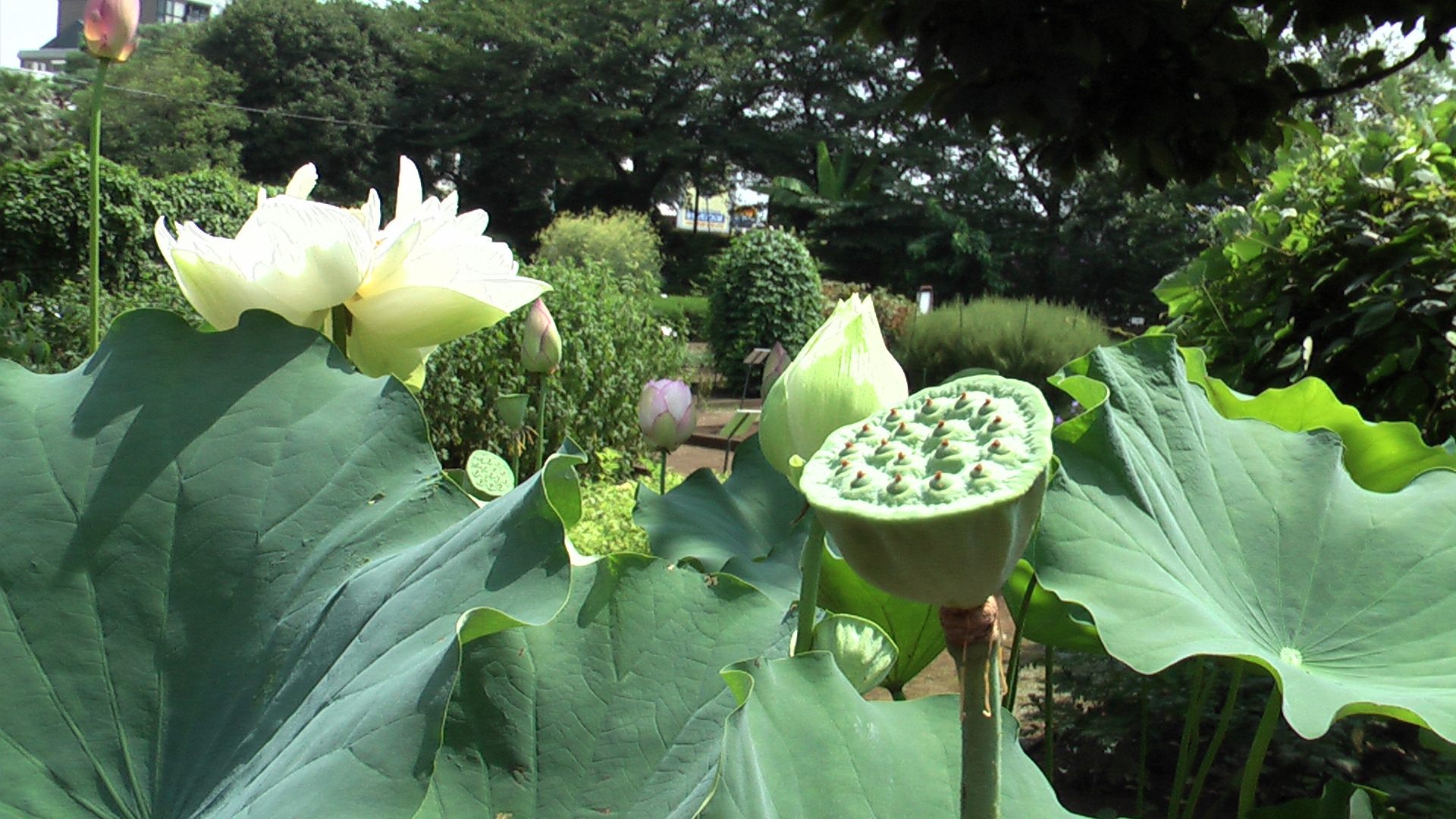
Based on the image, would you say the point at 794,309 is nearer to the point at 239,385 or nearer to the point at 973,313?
the point at 973,313

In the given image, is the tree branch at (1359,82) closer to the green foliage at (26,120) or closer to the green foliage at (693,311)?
the green foliage at (693,311)

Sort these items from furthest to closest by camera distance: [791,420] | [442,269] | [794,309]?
[794,309] < [442,269] < [791,420]

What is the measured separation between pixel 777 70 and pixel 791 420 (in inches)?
980

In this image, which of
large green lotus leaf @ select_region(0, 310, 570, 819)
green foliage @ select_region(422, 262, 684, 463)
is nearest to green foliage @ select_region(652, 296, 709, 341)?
green foliage @ select_region(422, 262, 684, 463)

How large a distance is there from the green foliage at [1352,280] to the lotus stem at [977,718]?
216 centimetres

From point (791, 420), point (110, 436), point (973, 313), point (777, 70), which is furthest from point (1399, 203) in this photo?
point (777, 70)

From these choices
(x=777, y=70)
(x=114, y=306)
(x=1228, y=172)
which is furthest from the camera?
(x=777, y=70)

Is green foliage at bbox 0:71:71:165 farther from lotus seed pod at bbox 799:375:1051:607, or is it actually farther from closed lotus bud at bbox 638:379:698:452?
lotus seed pod at bbox 799:375:1051:607

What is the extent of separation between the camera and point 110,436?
21.6 inches

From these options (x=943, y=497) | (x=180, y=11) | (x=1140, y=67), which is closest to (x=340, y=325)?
(x=943, y=497)

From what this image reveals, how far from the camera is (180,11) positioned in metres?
64.8

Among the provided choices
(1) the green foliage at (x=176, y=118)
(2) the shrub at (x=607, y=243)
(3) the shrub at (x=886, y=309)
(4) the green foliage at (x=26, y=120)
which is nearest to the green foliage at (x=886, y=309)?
(3) the shrub at (x=886, y=309)

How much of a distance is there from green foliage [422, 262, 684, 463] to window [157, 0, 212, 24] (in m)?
66.2

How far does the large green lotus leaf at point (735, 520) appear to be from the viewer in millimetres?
958
